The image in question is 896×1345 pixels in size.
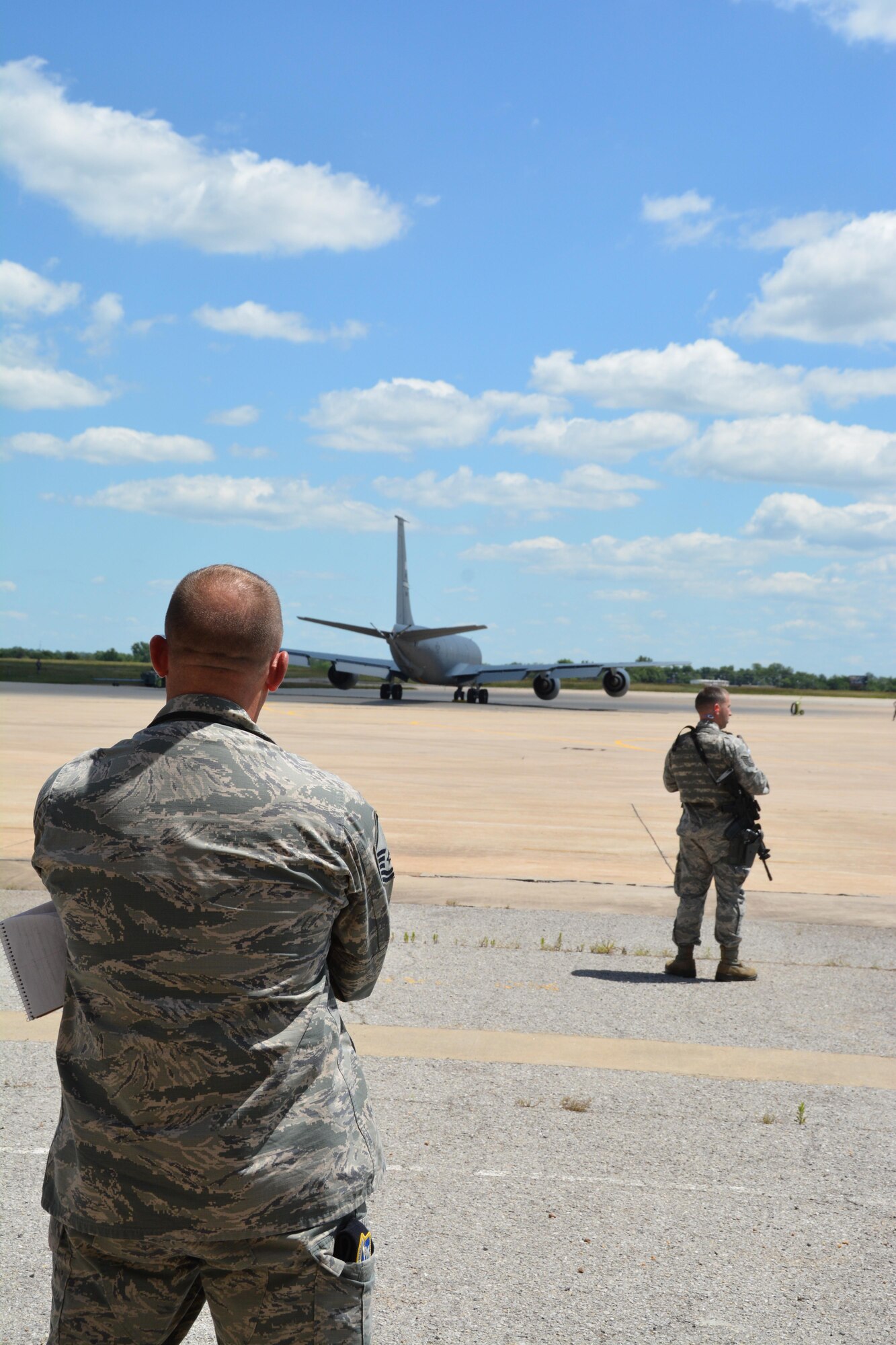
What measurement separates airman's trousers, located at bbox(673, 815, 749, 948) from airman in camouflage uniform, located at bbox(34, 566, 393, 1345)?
658 cm

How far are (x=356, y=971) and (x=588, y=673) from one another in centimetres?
5819

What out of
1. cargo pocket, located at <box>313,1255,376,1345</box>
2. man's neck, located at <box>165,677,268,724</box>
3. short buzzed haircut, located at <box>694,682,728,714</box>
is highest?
man's neck, located at <box>165,677,268,724</box>

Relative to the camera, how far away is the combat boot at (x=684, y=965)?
28.0ft

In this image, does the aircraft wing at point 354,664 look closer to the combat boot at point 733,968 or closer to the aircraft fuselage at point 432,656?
the aircraft fuselage at point 432,656

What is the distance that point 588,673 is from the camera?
60156mm

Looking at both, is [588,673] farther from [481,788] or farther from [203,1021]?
[203,1021]

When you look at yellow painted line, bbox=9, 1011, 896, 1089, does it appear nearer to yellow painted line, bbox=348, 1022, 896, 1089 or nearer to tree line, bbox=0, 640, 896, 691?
yellow painted line, bbox=348, 1022, 896, 1089

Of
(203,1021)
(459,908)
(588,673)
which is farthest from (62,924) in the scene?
(588,673)

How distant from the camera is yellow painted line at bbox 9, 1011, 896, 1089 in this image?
20.5ft

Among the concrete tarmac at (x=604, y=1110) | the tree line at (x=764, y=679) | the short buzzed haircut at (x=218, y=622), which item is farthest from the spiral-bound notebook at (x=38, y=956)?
the tree line at (x=764, y=679)

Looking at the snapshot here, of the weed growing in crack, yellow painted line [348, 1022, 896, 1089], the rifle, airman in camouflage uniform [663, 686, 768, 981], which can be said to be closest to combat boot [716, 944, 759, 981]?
airman in camouflage uniform [663, 686, 768, 981]

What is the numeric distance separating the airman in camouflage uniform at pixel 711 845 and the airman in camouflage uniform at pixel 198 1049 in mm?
6526

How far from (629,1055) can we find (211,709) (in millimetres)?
4909

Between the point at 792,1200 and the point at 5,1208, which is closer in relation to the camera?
the point at 5,1208
